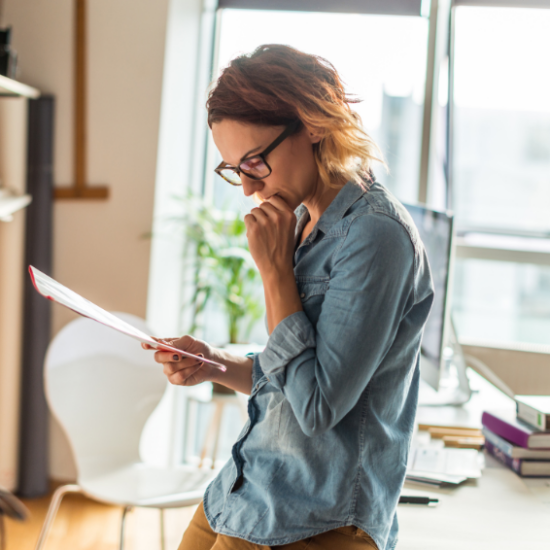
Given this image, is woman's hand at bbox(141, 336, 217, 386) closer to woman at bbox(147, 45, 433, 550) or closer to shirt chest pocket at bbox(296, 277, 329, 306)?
woman at bbox(147, 45, 433, 550)

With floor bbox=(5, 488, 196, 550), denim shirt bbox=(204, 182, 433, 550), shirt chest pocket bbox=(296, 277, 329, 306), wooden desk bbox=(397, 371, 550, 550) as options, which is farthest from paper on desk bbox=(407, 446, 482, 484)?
floor bbox=(5, 488, 196, 550)

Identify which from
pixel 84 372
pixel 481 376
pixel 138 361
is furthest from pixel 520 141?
pixel 84 372

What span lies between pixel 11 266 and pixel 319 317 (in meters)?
2.17

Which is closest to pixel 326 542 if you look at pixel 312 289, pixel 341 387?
pixel 341 387

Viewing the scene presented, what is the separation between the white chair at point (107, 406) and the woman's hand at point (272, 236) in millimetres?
1155

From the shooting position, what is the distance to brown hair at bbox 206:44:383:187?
0.82 m

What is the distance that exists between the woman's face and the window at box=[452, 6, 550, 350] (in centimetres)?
223

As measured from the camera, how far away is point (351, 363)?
0.70m

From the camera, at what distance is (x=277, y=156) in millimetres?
859

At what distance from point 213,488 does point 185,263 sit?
6.84 feet

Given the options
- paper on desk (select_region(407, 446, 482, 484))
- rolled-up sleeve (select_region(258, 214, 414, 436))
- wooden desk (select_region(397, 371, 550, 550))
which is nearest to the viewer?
rolled-up sleeve (select_region(258, 214, 414, 436))

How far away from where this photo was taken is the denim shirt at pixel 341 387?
0.71 m

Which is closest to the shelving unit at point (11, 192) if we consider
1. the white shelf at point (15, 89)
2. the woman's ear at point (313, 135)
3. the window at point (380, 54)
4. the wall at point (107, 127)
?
the white shelf at point (15, 89)

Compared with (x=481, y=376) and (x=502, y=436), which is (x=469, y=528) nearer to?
(x=502, y=436)
